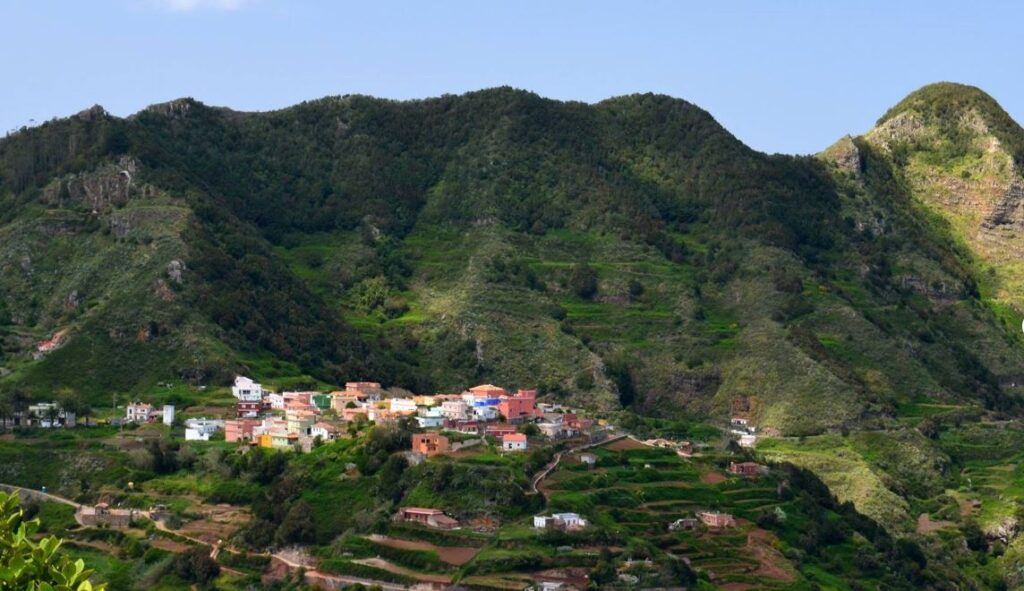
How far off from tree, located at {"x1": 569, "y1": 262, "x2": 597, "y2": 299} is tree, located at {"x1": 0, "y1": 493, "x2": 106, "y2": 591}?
392ft

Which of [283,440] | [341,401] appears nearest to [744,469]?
[341,401]

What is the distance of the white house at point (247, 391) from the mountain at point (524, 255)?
390cm

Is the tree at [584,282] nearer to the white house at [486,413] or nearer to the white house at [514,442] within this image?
the white house at [486,413]

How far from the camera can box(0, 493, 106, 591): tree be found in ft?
76.6

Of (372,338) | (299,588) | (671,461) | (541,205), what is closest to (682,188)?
(541,205)

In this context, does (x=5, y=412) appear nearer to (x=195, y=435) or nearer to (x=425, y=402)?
(x=195, y=435)

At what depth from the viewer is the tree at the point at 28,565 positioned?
23.4 meters

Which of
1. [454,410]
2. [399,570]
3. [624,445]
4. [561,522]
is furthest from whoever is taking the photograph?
[454,410]

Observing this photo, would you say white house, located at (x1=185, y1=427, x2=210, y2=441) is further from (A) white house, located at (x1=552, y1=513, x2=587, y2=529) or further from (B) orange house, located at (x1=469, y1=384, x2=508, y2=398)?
(A) white house, located at (x1=552, y1=513, x2=587, y2=529)

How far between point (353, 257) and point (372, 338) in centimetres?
1651

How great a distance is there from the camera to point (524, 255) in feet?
487

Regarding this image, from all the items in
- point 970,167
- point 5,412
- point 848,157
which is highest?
point 848,157

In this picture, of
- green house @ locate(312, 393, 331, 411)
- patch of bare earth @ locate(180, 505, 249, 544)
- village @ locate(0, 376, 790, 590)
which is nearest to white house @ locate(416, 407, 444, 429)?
village @ locate(0, 376, 790, 590)

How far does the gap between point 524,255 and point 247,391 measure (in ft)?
151
